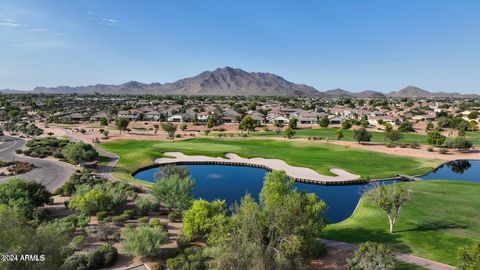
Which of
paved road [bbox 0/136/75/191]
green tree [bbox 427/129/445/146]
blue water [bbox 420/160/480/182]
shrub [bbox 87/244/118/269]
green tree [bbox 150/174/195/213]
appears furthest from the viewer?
green tree [bbox 427/129/445/146]

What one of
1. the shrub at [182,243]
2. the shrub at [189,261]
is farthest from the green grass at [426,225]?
the shrub at [182,243]

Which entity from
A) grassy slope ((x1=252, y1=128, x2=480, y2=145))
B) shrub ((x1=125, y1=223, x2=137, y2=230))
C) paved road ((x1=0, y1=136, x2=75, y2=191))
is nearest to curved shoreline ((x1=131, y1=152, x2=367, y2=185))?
paved road ((x1=0, y1=136, x2=75, y2=191))

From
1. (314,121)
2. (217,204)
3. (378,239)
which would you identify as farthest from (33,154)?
(314,121)

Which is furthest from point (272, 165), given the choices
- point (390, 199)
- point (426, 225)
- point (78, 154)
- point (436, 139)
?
point (436, 139)

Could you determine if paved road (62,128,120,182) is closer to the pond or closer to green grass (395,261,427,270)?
the pond

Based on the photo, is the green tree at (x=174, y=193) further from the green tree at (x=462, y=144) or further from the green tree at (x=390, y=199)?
the green tree at (x=462, y=144)
